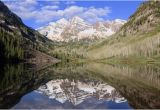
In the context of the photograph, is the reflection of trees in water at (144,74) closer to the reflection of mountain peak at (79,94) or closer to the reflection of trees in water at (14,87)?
the reflection of mountain peak at (79,94)

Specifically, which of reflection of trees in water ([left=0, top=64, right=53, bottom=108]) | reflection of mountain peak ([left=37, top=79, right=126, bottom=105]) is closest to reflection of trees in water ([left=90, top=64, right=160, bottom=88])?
reflection of mountain peak ([left=37, top=79, right=126, bottom=105])

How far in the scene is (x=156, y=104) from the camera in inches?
1508

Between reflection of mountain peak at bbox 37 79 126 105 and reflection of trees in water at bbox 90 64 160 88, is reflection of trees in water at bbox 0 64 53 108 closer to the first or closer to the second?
reflection of mountain peak at bbox 37 79 126 105

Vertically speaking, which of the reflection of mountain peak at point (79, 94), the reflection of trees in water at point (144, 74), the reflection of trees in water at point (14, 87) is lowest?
the reflection of mountain peak at point (79, 94)

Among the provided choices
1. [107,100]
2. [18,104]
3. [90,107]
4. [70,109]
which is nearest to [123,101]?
[107,100]

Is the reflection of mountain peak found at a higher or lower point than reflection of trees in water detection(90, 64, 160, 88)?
lower

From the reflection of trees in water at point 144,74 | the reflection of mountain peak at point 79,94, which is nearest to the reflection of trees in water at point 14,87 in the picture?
the reflection of mountain peak at point 79,94

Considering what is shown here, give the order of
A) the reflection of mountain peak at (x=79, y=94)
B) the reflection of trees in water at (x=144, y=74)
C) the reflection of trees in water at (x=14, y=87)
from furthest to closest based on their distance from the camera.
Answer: the reflection of trees in water at (x=144, y=74) → the reflection of mountain peak at (x=79, y=94) → the reflection of trees in water at (x=14, y=87)

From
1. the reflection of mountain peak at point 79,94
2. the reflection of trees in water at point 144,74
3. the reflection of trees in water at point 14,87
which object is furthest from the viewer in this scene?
the reflection of trees in water at point 144,74

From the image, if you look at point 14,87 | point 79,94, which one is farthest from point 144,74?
point 79,94

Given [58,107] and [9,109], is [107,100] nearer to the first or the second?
[58,107]

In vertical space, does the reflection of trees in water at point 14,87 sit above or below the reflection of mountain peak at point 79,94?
above

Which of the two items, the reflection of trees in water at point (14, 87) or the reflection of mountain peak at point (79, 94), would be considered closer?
the reflection of trees in water at point (14, 87)

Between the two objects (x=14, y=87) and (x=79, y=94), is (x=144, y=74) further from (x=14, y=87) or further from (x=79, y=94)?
(x=79, y=94)
